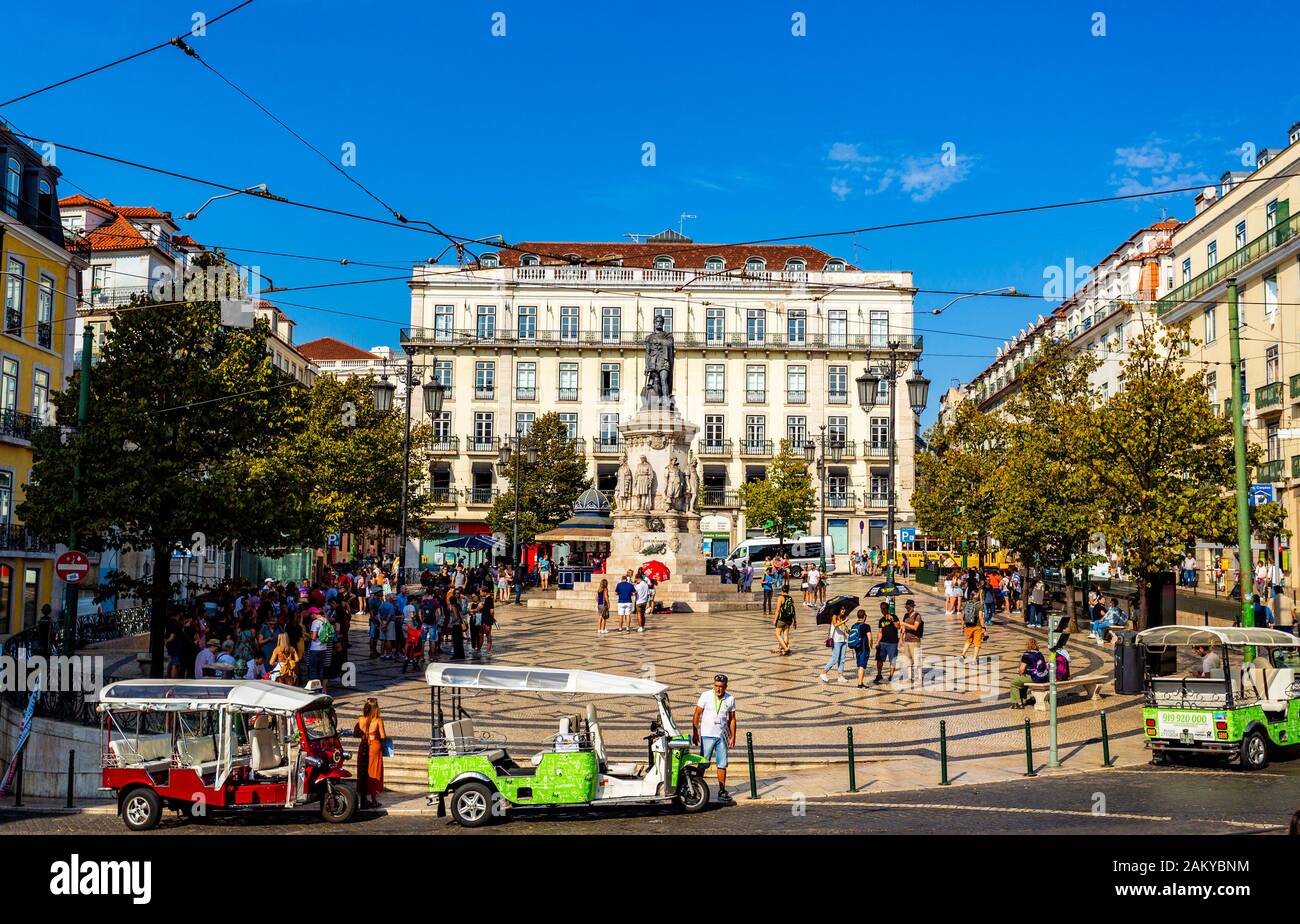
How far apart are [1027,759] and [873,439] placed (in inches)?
2125

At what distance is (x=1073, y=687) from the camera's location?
61.6 feet

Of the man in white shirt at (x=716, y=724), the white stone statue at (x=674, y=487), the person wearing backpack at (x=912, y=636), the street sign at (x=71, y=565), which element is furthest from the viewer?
the white stone statue at (x=674, y=487)

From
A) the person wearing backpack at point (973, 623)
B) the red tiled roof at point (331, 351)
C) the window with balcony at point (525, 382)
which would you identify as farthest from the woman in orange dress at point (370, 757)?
the red tiled roof at point (331, 351)

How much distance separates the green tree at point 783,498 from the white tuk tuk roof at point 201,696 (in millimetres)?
44729

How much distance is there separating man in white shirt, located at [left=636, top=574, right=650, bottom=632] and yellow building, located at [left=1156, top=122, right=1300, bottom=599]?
1800 cm

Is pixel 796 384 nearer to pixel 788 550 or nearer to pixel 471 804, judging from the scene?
pixel 788 550

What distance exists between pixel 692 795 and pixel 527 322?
58233mm

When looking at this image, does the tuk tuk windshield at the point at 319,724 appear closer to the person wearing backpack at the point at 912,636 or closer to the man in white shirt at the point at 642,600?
the person wearing backpack at the point at 912,636

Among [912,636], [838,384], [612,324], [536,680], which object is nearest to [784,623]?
[912,636]

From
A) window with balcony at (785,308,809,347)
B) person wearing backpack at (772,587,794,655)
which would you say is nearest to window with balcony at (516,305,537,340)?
window with balcony at (785,308,809,347)

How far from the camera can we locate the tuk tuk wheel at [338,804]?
454 inches

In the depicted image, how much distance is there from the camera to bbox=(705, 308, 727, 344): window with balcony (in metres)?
67.8

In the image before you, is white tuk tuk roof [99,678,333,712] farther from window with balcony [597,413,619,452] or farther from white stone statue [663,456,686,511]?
window with balcony [597,413,619,452]
